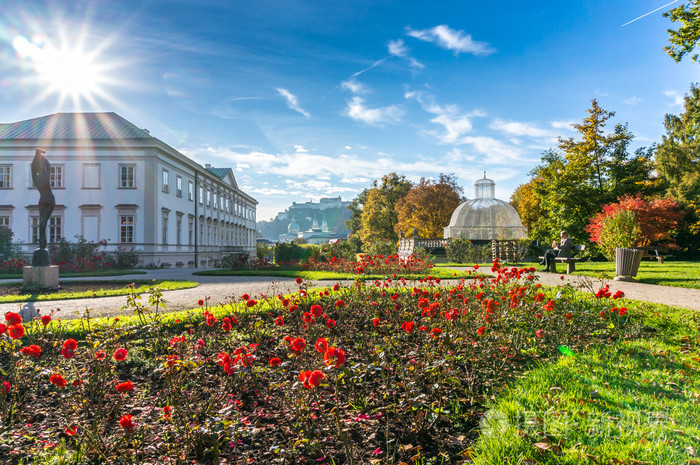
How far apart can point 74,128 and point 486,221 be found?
33467 millimetres

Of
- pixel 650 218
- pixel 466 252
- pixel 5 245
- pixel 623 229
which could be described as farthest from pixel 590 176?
pixel 5 245

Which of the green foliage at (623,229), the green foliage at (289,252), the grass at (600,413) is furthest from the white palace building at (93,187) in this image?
the grass at (600,413)

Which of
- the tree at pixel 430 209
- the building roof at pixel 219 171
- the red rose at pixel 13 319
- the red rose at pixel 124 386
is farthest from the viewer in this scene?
the building roof at pixel 219 171

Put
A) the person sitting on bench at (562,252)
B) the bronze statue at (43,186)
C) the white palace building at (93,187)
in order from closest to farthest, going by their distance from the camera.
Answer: the bronze statue at (43,186)
the person sitting on bench at (562,252)
the white palace building at (93,187)

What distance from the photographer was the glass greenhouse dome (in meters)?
31.2

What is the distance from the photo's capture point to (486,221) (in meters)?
32.7

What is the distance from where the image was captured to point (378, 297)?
6.19 m

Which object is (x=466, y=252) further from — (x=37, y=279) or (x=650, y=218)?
(x=37, y=279)

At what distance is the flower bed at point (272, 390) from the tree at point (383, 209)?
137 ft

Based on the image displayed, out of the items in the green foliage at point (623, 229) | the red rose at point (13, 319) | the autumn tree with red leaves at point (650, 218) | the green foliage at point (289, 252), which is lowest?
the red rose at point (13, 319)

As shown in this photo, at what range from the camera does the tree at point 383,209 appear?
47344mm

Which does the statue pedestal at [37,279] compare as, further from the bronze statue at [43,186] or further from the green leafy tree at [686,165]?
the green leafy tree at [686,165]

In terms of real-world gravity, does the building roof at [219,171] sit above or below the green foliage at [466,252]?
above

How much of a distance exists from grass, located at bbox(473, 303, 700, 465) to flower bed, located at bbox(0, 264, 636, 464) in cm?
28
